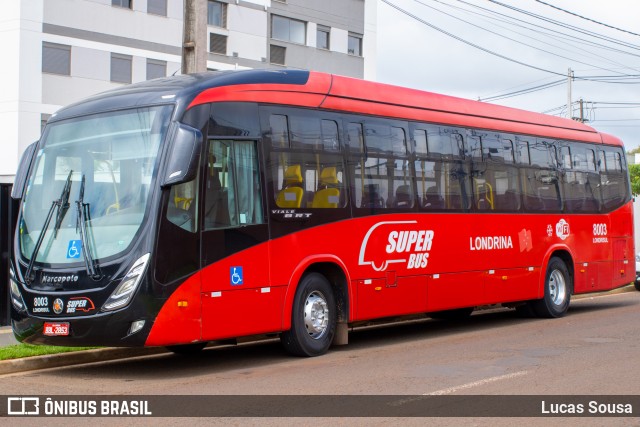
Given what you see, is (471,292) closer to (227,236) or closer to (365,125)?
(365,125)

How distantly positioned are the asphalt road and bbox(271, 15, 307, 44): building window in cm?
3344

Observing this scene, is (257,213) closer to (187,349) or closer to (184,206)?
(184,206)

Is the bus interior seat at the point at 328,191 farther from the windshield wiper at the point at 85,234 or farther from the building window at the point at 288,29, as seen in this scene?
the building window at the point at 288,29

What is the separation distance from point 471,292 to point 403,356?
11.5 ft

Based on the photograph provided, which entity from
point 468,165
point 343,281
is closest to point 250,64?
point 468,165

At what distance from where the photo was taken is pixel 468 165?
52.4ft

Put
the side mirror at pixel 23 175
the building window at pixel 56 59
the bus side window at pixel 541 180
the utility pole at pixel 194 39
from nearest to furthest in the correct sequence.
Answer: the side mirror at pixel 23 175, the utility pole at pixel 194 39, the bus side window at pixel 541 180, the building window at pixel 56 59

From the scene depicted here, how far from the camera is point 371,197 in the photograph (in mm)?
13680

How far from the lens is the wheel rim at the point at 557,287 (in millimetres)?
18250

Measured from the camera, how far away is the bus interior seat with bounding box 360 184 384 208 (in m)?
13.6

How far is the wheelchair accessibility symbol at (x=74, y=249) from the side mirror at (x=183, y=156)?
118 centimetres

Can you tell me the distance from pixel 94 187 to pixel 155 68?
1275 inches

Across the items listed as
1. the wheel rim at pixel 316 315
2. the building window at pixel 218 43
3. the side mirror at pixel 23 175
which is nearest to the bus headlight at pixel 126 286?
the side mirror at pixel 23 175

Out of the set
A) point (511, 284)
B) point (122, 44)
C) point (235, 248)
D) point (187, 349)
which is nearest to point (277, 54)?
point (122, 44)
